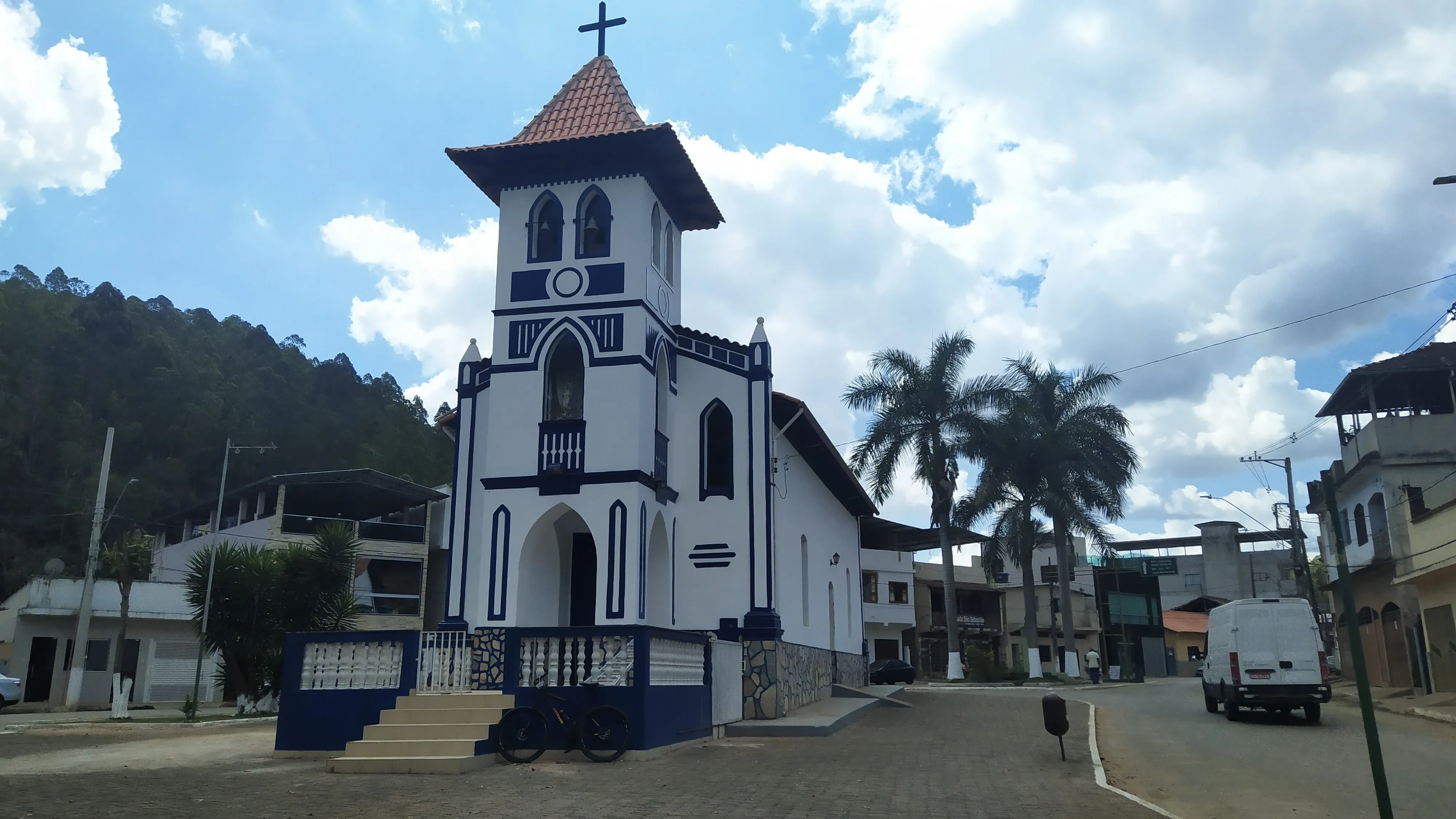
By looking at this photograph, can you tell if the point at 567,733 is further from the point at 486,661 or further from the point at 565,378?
the point at 565,378

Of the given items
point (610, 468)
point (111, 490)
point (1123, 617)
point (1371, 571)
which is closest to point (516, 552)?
point (610, 468)

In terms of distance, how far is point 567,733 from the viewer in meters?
12.7

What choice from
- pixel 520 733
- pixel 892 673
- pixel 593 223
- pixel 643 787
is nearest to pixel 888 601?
pixel 892 673

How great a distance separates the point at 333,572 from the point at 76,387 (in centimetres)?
3407

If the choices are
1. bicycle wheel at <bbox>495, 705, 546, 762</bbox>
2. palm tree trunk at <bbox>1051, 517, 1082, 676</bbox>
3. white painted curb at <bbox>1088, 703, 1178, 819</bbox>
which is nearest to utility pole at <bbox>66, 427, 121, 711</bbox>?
bicycle wheel at <bbox>495, 705, 546, 762</bbox>

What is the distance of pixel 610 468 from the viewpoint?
1739cm

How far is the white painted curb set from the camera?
371 inches

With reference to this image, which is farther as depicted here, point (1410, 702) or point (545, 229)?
point (1410, 702)

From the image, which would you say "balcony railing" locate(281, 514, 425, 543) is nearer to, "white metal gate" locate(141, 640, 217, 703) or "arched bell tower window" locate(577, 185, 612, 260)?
"white metal gate" locate(141, 640, 217, 703)

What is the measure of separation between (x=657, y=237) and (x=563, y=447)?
4.64 m

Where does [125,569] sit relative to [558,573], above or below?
above

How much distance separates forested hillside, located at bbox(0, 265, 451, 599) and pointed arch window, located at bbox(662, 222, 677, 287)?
127ft

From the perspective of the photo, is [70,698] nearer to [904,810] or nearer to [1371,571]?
[904,810]


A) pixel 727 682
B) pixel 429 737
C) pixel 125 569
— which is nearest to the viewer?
pixel 429 737
